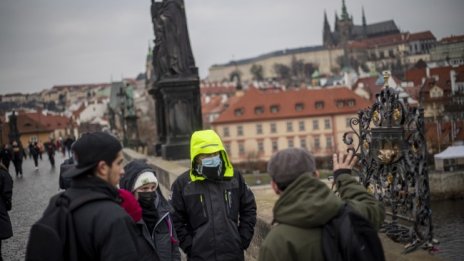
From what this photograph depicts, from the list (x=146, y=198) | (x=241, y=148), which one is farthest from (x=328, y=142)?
(x=146, y=198)

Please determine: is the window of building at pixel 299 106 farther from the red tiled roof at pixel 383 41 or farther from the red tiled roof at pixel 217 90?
the red tiled roof at pixel 383 41

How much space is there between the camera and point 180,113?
14.6 meters

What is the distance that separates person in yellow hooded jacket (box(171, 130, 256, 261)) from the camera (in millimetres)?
4465

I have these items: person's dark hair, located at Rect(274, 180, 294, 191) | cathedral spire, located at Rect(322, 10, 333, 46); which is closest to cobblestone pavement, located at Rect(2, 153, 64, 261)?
person's dark hair, located at Rect(274, 180, 294, 191)

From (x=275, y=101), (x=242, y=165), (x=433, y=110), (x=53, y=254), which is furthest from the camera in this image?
(x=275, y=101)

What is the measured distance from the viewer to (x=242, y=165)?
6066cm

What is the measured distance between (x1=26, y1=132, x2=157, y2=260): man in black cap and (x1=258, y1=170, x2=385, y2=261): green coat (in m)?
0.66

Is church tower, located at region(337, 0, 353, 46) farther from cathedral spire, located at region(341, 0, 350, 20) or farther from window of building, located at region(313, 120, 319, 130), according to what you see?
window of building, located at region(313, 120, 319, 130)

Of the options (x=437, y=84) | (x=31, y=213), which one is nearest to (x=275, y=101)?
(x=437, y=84)

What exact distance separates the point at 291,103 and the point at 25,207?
59.0m

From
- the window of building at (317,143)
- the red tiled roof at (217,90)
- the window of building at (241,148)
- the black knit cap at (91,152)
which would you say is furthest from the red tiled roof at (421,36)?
the black knit cap at (91,152)

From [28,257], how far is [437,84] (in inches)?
2132

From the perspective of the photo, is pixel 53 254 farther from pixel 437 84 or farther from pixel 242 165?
pixel 242 165

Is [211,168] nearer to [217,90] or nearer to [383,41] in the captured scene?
[217,90]
